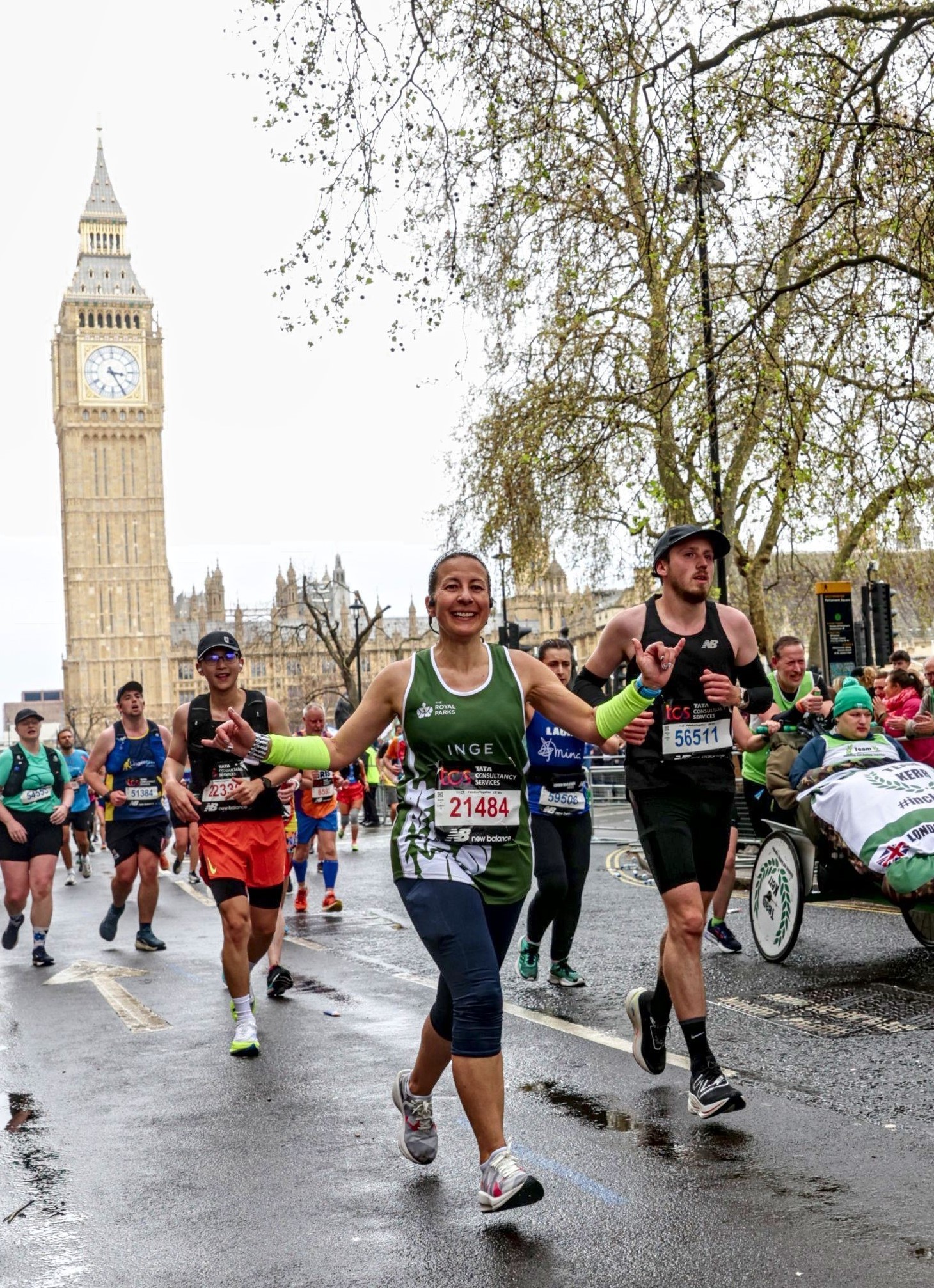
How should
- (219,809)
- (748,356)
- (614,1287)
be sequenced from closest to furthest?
(614,1287)
(219,809)
(748,356)

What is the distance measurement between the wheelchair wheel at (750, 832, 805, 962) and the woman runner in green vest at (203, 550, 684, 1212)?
3.81 m

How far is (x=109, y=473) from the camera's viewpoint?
14062 centimetres

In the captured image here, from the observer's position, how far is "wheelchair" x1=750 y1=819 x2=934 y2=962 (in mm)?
8430

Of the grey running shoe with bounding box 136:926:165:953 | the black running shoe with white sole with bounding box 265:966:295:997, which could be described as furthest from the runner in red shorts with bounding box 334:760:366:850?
the black running shoe with white sole with bounding box 265:966:295:997

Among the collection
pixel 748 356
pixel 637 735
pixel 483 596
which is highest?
pixel 748 356

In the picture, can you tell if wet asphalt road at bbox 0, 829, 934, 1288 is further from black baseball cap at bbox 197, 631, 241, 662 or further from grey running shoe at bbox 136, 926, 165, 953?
grey running shoe at bbox 136, 926, 165, 953

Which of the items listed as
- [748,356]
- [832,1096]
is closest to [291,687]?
[748,356]

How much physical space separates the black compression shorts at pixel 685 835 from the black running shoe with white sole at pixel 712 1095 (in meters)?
0.74

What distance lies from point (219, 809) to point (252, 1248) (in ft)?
12.0

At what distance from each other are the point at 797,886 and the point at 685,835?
2.76m

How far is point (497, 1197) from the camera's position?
432 cm

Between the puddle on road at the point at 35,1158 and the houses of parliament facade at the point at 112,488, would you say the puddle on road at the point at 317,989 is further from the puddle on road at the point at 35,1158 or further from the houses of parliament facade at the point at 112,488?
the houses of parliament facade at the point at 112,488

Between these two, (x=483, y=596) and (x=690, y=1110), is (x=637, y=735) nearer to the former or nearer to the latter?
(x=483, y=596)

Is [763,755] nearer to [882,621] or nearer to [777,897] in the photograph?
[777,897]
